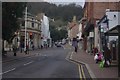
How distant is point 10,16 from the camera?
46.4m

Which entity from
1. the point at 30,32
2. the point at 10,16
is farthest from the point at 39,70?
the point at 30,32

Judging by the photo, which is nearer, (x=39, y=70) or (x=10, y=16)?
(x=39, y=70)

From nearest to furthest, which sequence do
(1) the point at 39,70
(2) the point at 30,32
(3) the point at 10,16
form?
1. (1) the point at 39,70
2. (3) the point at 10,16
3. (2) the point at 30,32

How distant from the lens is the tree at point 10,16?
146 feet

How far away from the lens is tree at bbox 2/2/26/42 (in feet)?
146

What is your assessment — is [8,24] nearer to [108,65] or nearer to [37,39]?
[108,65]

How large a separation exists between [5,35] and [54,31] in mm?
132070

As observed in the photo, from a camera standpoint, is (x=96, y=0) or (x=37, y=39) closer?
(x=96, y=0)

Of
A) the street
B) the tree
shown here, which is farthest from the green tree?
the street

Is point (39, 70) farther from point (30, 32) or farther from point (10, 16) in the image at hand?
point (30, 32)

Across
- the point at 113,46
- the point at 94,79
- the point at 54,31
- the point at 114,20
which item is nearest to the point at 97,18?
the point at 114,20

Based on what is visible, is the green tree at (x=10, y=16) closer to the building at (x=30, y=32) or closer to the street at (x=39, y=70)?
the street at (x=39, y=70)

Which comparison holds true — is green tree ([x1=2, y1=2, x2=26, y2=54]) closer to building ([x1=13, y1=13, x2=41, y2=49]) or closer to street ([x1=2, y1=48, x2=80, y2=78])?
street ([x1=2, y1=48, x2=80, y2=78])

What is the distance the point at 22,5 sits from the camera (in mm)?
48312
